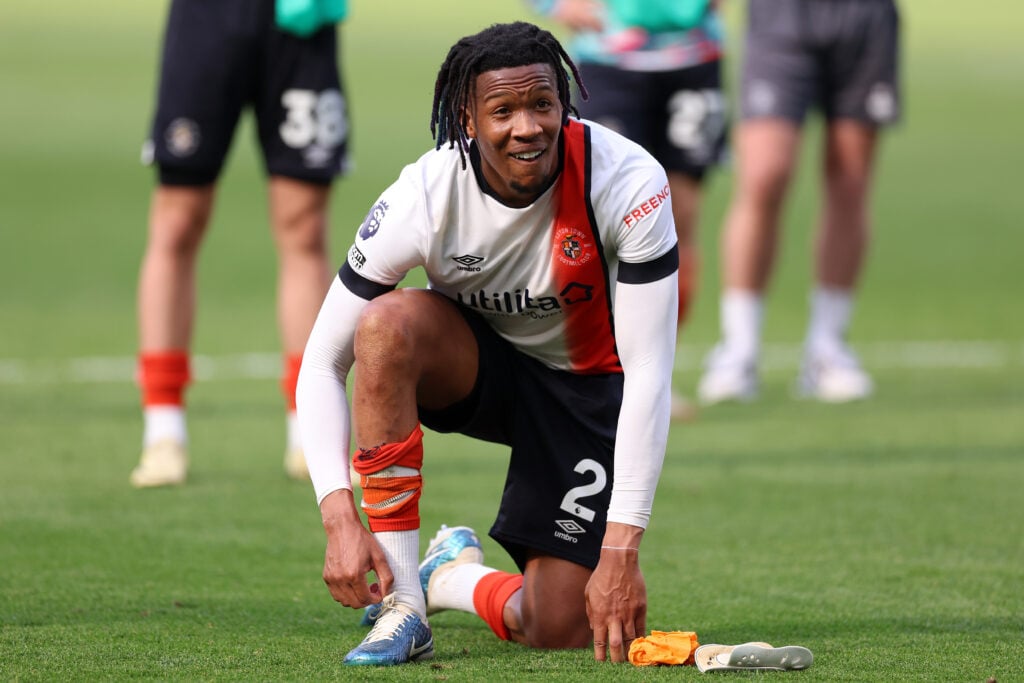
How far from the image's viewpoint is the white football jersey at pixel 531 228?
3676 mm

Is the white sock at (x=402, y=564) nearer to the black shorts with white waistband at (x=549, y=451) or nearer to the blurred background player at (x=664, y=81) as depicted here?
the black shorts with white waistband at (x=549, y=451)

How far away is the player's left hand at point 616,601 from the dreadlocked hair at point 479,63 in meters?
0.94

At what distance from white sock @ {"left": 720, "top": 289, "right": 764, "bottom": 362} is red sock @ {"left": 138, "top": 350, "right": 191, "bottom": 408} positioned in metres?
2.82

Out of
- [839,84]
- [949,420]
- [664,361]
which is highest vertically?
[839,84]

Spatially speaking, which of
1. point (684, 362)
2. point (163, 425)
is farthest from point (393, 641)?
point (684, 362)

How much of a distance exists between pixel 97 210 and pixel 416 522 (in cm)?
1191

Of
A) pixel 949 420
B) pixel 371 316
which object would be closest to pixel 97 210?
pixel 949 420

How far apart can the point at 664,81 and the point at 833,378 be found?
5.15 feet

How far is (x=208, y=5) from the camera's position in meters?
5.74

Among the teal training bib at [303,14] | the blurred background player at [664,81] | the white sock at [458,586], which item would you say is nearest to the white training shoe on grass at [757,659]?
the white sock at [458,586]

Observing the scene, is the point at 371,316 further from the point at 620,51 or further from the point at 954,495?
the point at 620,51

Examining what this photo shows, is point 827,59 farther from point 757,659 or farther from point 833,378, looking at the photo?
point 757,659

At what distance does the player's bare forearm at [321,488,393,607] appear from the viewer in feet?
11.6

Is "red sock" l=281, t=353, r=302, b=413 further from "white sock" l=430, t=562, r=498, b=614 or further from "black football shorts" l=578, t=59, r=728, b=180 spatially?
"black football shorts" l=578, t=59, r=728, b=180
